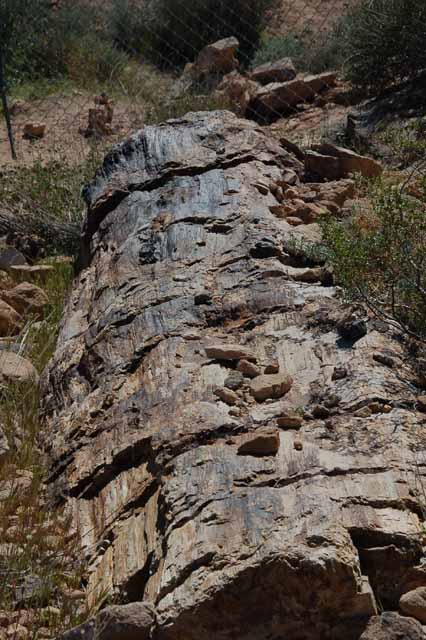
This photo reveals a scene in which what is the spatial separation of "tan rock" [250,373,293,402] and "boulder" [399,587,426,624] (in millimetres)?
927

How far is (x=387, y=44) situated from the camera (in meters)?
7.59

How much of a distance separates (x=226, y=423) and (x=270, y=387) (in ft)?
0.77

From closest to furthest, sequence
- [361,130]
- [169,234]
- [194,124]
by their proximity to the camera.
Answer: [169,234], [194,124], [361,130]

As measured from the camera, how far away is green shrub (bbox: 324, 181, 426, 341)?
362cm

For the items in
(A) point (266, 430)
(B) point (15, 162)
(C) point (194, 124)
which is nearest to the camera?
(A) point (266, 430)

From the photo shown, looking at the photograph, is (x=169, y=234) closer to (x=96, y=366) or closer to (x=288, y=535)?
(x=96, y=366)

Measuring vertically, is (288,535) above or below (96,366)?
below

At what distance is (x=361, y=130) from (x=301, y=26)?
4074 mm

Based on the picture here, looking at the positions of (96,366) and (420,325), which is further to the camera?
(96,366)

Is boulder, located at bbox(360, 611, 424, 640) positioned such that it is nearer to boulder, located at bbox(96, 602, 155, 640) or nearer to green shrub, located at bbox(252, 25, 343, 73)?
boulder, located at bbox(96, 602, 155, 640)

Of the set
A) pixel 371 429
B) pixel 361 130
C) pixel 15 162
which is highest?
pixel 15 162

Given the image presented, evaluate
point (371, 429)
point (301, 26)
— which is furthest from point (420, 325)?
point (301, 26)

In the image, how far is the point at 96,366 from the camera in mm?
3875

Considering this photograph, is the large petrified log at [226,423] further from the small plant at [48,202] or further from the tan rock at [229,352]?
the small plant at [48,202]
